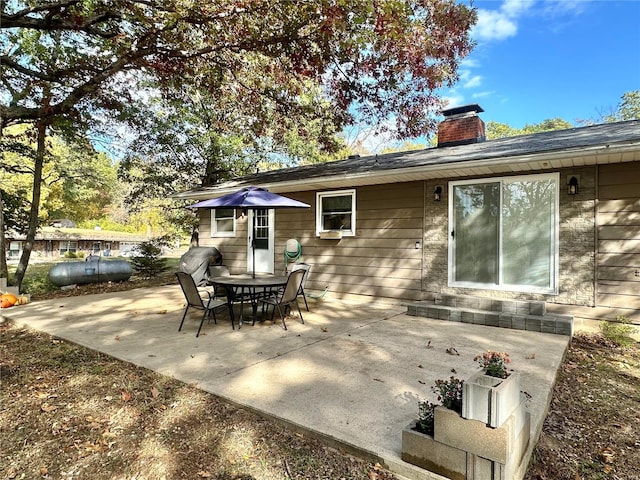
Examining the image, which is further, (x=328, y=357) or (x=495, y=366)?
(x=328, y=357)

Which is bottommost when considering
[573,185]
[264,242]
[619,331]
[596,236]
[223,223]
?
[619,331]

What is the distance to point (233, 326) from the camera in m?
4.95

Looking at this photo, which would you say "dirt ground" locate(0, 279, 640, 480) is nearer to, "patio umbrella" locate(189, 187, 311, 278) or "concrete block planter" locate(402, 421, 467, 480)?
"concrete block planter" locate(402, 421, 467, 480)

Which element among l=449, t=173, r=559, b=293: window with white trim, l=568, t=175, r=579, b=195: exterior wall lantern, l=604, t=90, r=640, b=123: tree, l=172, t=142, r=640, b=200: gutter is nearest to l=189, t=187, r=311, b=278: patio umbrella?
l=172, t=142, r=640, b=200: gutter

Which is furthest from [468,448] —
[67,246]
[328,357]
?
[67,246]

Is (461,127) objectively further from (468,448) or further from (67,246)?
(67,246)

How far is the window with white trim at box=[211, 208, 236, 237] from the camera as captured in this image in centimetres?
976

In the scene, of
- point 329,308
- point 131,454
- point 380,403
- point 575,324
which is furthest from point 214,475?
point 575,324

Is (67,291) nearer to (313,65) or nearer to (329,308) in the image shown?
(329,308)

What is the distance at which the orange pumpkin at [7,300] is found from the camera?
245 inches

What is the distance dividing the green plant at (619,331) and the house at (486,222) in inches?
5.0

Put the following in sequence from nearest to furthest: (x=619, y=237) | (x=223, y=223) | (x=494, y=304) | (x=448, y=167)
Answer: (x=619, y=237) → (x=494, y=304) → (x=448, y=167) → (x=223, y=223)

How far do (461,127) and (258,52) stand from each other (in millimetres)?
4545

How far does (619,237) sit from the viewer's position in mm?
4812
